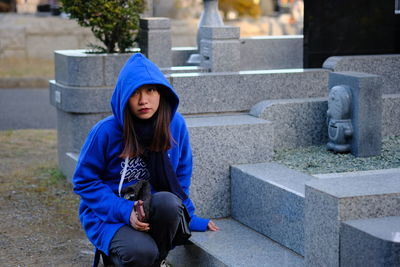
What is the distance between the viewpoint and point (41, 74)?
53.4 feet

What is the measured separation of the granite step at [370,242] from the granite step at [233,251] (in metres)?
0.94

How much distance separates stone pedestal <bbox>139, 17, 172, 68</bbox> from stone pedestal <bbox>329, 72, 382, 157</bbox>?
288cm

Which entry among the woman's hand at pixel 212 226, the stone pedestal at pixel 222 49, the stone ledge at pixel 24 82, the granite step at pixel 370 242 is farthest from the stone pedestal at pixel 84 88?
the stone ledge at pixel 24 82

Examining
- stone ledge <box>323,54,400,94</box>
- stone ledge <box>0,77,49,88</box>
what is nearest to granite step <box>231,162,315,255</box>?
stone ledge <box>323,54,400,94</box>

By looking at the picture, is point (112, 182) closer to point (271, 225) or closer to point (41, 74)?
point (271, 225)

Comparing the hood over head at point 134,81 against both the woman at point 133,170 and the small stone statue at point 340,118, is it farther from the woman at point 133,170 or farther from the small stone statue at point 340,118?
the small stone statue at point 340,118

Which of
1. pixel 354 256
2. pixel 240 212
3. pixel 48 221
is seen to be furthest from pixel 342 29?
pixel 354 256

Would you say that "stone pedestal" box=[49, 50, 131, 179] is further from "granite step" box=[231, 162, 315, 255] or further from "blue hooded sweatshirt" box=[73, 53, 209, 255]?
"blue hooded sweatshirt" box=[73, 53, 209, 255]

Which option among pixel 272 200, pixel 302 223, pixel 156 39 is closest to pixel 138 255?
pixel 302 223

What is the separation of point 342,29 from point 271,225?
9.11ft

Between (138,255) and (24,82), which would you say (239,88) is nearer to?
(138,255)

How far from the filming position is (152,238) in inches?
157

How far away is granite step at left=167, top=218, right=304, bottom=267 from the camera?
434cm

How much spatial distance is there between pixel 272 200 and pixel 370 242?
5.18ft
